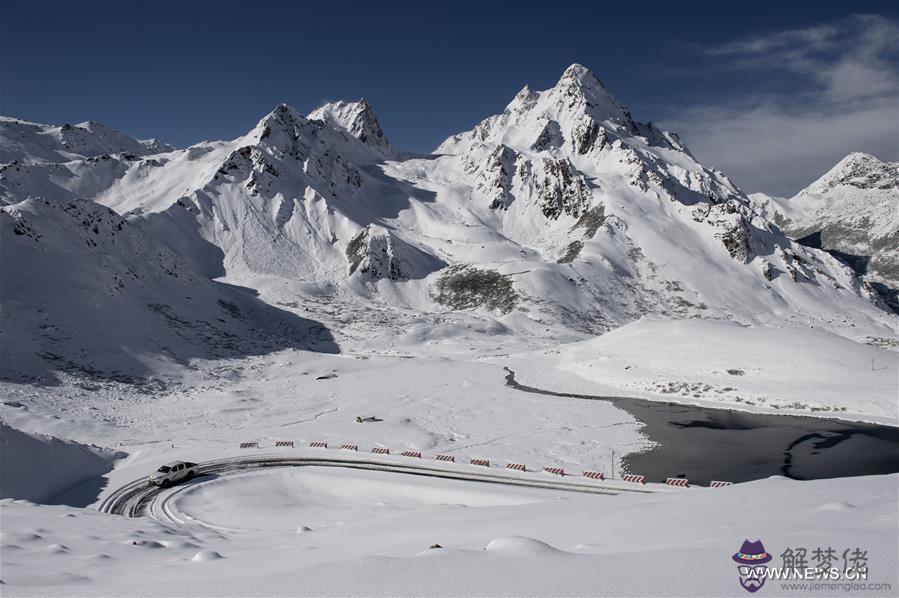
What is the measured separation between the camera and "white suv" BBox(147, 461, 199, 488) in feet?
91.3

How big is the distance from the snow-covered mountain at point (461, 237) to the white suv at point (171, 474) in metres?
64.1

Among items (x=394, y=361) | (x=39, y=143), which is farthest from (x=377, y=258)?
(x=39, y=143)

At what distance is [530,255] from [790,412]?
352 feet

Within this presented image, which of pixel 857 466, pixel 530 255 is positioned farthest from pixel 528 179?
pixel 857 466

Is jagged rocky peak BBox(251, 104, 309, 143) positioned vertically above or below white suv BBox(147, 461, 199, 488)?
above

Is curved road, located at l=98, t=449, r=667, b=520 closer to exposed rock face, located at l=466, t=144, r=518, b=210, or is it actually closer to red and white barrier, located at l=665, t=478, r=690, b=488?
red and white barrier, located at l=665, t=478, r=690, b=488

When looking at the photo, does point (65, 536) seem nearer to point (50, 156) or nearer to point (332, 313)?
point (332, 313)

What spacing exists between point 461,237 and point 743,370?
10796 centimetres

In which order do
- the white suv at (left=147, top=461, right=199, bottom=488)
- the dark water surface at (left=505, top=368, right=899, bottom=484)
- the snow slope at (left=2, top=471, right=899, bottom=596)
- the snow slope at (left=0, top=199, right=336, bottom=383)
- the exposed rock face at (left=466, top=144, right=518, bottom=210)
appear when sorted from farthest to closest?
the exposed rock face at (left=466, top=144, right=518, bottom=210), the snow slope at (left=0, top=199, right=336, bottom=383), the dark water surface at (left=505, top=368, right=899, bottom=484), the white suv at (left=147, top=461, right=199, bottom=488), the snow slope at (left=2, top=471, right=899, bottom=596)

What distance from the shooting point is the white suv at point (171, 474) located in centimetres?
2783

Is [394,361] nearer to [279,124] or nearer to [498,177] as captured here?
[498,177]

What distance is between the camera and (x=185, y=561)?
1120cm

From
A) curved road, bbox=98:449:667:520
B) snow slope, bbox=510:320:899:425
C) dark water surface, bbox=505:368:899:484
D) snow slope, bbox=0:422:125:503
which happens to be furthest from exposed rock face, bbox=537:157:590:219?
snow slope, bbox=0:422:125:503

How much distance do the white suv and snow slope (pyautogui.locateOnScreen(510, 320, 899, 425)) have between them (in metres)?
38.6
